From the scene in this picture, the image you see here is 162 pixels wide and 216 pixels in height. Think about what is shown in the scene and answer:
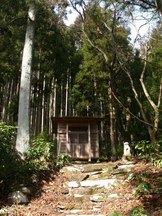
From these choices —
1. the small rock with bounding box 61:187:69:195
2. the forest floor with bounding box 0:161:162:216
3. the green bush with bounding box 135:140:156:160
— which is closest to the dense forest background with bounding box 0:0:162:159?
the green bush with bounding box 135:140:156:160

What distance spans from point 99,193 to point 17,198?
2.08 m

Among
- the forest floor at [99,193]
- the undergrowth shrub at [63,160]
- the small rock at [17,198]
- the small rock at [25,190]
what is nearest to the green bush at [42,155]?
the undergrowth shrub at [63,160]

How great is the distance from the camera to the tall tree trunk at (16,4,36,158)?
35.4 feet

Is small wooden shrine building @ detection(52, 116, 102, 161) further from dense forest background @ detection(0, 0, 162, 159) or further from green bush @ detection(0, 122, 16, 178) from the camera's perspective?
green bush @ detection(0, 122, 16, 178)

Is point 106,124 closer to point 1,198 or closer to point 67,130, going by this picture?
point 67,130

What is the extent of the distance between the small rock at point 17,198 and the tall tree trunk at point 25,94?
2.74m

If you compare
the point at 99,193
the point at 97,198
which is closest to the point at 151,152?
the point at 99,193

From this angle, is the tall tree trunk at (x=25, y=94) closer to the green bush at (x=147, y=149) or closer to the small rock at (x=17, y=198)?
the small rock at (x=17, y=198)

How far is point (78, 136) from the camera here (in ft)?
49.0

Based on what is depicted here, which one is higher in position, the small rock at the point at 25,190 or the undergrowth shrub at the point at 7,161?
the undergrowth shrub at the point at 7,161

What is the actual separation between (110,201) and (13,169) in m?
2.57

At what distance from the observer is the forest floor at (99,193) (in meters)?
6.75

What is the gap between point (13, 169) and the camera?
8172 mm

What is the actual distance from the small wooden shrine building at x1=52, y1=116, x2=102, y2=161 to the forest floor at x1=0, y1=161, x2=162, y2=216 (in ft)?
13.9
